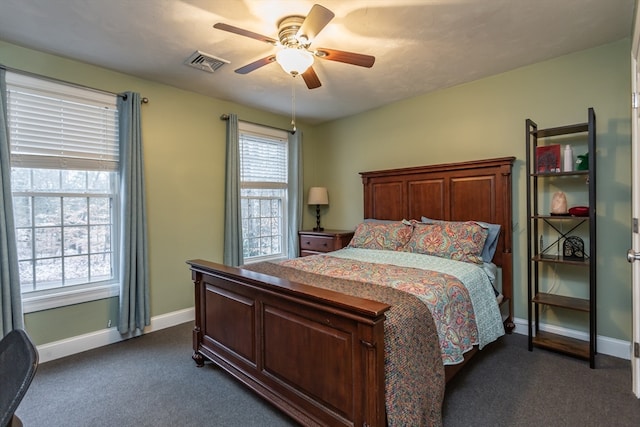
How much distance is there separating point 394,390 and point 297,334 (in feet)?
1.89

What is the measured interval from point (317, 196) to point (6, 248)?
3.27 metres

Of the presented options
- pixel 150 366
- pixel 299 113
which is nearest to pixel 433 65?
pixel 299 113

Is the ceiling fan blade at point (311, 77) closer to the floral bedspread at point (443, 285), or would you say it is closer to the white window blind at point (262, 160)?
the floral bedspread at point (443, 285)

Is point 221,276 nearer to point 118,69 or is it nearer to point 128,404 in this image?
point 128,404

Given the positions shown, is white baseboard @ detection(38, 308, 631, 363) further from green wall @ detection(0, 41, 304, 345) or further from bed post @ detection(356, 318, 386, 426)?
bed post @ detection(356, 318, 386, 426)

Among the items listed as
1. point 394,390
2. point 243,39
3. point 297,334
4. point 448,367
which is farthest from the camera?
point 243,39

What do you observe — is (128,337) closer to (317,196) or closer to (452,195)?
(317,196)

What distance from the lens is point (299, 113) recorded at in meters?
4.38

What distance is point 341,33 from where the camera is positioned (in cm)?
235

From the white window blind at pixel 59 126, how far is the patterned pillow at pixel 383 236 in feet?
8.66

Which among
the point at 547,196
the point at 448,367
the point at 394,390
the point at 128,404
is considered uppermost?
the point at 547,196

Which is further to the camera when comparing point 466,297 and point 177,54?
point 177,54

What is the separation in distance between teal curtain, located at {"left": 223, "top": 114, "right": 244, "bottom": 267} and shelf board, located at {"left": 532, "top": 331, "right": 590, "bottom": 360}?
10.3 ft

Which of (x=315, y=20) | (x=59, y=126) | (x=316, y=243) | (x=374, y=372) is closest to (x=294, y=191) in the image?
(x=316, y=243)
